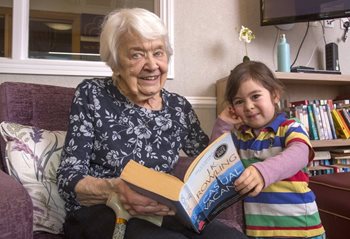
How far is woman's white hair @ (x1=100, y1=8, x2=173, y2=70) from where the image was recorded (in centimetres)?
112

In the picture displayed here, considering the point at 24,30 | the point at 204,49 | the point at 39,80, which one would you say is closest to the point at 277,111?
the point at 204,49

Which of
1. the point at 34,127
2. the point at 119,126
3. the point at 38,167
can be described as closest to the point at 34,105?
the point at 34,127

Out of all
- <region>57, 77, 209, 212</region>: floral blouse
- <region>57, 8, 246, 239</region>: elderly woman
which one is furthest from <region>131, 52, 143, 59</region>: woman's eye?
<region>57, 77, 209, 212</region>: floral blouse

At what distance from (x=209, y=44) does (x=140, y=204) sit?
4.71ft

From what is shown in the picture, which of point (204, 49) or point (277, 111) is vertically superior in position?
point (204, 49)

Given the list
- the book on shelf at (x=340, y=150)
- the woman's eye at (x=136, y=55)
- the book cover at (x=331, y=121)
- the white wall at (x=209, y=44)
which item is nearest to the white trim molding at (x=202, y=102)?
the white wall at (x=209, y=44)

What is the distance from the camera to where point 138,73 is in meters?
1.15

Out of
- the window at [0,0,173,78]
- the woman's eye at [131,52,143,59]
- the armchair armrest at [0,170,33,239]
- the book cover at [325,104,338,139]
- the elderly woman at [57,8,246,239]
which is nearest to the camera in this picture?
the armchair armrest at [0,170,33,239]

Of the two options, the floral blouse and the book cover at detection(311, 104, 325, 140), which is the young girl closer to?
the floral blouse

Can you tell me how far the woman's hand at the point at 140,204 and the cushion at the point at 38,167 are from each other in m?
0.37

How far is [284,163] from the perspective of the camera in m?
0.95

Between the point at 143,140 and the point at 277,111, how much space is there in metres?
0.48

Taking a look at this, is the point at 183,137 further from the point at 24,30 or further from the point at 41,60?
the point at 24,30

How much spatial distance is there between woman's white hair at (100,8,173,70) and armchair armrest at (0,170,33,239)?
1.88 feet
